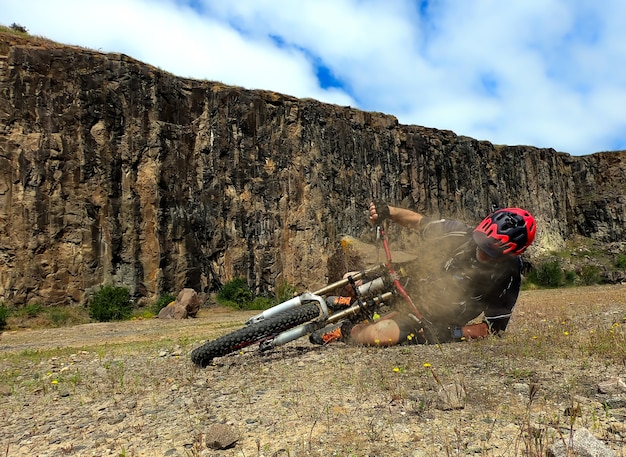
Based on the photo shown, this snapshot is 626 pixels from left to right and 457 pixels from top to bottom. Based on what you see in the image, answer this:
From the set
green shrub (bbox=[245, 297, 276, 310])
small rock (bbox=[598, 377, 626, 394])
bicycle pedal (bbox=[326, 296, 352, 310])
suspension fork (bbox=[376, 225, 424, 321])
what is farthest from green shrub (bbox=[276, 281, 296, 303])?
small rock (bbox=[598, 377, 626, 394])

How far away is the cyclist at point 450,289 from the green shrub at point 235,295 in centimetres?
2100

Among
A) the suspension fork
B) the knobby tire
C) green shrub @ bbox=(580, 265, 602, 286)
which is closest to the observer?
the knobby tire

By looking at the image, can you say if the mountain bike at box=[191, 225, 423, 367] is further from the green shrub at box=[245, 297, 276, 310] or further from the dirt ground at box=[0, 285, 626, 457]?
the green shrub at box=[245, 297, 276, 310]

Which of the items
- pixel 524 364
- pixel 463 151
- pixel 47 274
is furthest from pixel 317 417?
pixel 463 151

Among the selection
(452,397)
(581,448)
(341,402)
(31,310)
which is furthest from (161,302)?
(581,448)

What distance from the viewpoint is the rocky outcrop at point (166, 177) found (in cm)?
2230

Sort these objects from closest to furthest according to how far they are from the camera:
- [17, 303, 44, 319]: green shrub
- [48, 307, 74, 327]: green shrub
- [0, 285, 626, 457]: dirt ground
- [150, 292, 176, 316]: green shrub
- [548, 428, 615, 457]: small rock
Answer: [548, 428, 615, 457]: small rock → [0, 285, 626, 457]: dirt ground → [48, 307, 74, 327]: green shrub → [17, 303, 44, 319]: green shrub → [150, 292, 176, 316]: green shrub

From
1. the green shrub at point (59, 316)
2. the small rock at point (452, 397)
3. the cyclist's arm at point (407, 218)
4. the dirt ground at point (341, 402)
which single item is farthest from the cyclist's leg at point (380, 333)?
the green shrub at point (59, 316)

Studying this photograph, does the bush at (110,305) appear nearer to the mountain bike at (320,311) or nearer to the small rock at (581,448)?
the mountain bike at (320,311)

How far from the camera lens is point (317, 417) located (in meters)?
3.09

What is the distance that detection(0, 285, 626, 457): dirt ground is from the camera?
2.65 m

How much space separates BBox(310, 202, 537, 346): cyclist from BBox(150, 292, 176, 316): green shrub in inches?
738

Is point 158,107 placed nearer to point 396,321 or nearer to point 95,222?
point 95,222

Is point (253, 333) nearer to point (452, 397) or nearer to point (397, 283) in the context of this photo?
point (397, 283)
